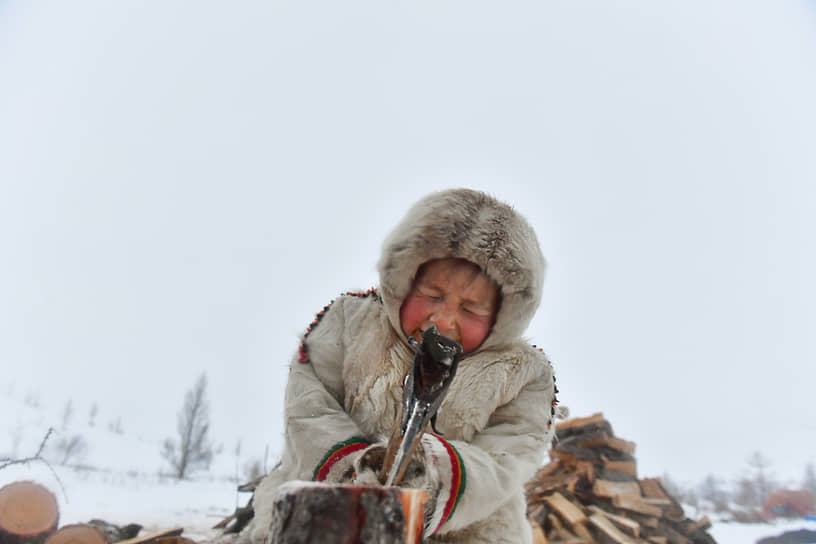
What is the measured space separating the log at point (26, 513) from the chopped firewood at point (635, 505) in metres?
5.33

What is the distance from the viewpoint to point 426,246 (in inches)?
57.3

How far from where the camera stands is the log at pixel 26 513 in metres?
3.01

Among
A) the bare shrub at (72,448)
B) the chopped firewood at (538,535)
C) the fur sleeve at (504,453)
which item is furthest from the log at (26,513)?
the bare shrub at (72,448)

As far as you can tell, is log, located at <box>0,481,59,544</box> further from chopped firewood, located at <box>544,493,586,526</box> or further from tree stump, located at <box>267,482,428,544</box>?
chopped firewood, located at <box>544,493,586,526</box>

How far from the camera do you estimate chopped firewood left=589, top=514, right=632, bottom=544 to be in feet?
12.8

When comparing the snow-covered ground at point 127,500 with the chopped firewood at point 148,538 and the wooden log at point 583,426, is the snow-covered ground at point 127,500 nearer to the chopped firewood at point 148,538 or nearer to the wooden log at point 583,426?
the chopped firewood at point 148,538

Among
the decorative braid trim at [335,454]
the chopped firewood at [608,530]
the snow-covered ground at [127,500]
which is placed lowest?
the snow-covered ground at [127,500]

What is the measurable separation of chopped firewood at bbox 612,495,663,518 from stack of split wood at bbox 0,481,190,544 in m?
4.35

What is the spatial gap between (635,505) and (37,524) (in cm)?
563

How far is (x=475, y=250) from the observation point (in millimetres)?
1423

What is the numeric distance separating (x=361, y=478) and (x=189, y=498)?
10.7 metres

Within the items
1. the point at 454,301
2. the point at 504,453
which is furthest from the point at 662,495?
the point at 454,301

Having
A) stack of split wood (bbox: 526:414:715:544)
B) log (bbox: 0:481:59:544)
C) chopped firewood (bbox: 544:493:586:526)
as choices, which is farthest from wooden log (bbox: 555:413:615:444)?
log (bbox: 0:481:59:544)

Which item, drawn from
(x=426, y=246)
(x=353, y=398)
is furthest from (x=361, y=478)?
(x=426, y=246)
